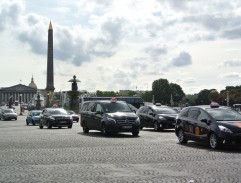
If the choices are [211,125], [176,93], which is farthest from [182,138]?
[176,93]

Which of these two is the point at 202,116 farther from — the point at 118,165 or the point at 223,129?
the point at 118,165

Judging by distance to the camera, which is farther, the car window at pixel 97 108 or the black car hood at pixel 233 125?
the car window at pixel 97 108

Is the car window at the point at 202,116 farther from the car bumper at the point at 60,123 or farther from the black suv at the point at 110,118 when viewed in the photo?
the car bumper at the point at 60,123

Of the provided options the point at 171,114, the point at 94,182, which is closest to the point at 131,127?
the point at 171,114

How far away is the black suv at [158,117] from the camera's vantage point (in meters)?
28.2

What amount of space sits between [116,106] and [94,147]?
8.02 meters

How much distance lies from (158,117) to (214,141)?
12.2m

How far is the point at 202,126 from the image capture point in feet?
56.7

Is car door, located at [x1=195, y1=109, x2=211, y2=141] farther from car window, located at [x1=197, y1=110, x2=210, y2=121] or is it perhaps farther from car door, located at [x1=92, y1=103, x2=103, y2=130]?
car door, located at [x1=92, y1=103, x2=103, y2=130]

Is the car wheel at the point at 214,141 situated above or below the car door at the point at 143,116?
below

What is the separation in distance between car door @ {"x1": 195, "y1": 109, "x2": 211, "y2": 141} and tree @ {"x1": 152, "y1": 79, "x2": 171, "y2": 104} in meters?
143

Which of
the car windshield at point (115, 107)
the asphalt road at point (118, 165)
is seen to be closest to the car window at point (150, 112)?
the car windshield at point (115, 107)

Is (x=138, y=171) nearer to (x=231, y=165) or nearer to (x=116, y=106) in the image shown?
(x=231, y=165)

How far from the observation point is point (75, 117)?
2083 inches
